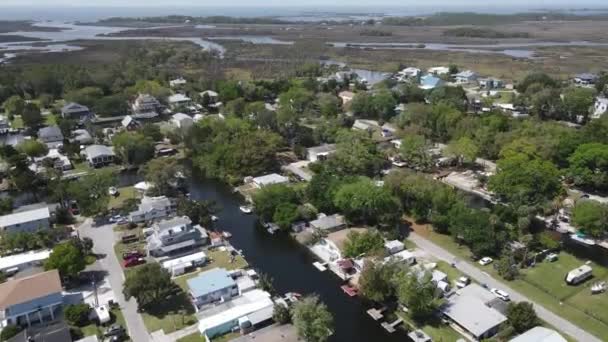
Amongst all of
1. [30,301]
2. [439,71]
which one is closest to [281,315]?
[30,301]

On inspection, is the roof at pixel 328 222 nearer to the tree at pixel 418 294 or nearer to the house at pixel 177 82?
the tree at pixel 418 294

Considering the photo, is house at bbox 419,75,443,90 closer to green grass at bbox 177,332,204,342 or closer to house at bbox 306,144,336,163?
house at bbox 306,144,336,163

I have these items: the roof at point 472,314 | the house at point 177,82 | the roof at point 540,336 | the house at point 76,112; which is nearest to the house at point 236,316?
the roof at point 472,314

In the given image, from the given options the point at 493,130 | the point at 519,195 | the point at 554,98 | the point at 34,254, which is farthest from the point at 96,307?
the point at 554,98

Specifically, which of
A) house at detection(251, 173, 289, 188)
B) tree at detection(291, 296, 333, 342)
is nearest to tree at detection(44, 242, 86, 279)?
tree at detection(291, 296, 333, 342)

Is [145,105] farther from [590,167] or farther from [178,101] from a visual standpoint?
[590,167]

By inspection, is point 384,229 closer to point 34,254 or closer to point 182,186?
point 182,186
